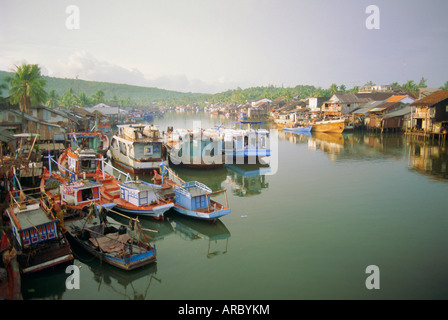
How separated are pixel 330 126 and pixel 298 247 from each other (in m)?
41.9

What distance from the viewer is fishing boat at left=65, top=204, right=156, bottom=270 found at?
1080cm

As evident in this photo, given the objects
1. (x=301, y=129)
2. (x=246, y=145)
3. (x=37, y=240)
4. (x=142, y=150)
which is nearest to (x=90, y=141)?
(x=142, y=150)

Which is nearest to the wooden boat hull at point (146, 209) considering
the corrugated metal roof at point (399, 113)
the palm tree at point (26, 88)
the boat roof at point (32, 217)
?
the boat roof at point (32, 217)

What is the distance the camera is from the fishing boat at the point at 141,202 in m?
14.6

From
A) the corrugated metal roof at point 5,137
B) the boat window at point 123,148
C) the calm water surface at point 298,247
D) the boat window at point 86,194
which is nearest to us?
the calm water surface at point 298,247

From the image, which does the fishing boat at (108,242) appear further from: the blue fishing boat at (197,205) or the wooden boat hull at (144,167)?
the wooden boat hull at (144,167)

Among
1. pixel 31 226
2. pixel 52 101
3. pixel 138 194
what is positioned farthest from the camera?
pixel 52 101

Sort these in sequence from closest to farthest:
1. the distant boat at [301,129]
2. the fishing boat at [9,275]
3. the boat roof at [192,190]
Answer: the fishing boat at [9,275], the boat roof at [192,190], the distant boat at [301,129]

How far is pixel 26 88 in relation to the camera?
33.1 m

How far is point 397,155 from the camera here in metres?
32.1

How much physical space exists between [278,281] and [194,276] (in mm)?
2840

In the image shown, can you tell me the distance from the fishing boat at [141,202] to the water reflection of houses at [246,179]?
21.0ft

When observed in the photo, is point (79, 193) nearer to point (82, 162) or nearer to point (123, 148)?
point (82, 162)
